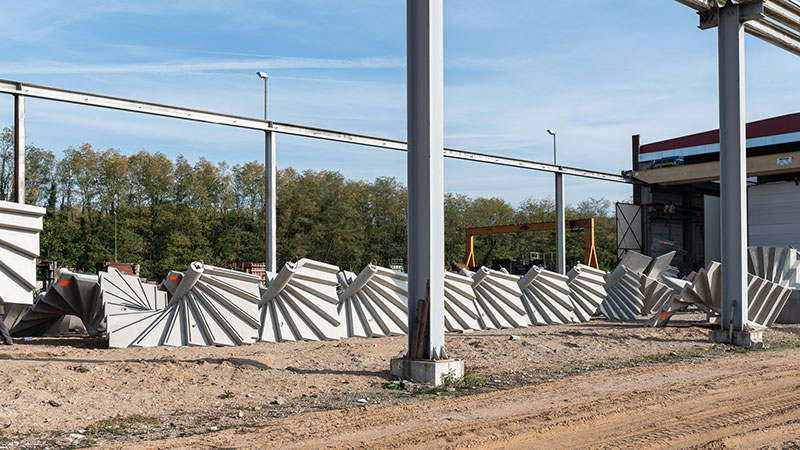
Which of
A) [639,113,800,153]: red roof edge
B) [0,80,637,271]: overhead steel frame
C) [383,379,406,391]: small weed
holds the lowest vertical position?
[383,379,406,391]: small weed

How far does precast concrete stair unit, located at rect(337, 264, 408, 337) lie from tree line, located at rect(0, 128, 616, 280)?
26.7 meters

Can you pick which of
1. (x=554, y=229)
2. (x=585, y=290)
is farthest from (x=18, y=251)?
(x=554, y=229)

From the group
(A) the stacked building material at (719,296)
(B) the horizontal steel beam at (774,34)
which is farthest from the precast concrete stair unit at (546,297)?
(B) the horizontal steel beam at (774,34)

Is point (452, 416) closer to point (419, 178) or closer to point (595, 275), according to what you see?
point (419, 178)

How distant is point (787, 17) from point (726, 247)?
15.8 ft

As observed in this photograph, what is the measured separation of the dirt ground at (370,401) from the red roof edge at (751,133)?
2491cm

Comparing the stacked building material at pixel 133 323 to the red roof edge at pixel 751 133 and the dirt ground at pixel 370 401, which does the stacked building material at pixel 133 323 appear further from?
the red roof edge at pixel 751 133

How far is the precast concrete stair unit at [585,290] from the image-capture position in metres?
16.9

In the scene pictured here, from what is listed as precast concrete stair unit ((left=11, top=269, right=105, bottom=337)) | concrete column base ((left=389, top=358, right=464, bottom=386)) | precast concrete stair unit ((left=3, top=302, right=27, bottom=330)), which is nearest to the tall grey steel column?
concrete column base ((left=389, top=358, right=464, bottom=386))

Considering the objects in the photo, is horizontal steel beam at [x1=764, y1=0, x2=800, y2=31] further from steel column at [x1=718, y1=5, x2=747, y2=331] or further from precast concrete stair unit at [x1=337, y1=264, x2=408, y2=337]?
precast concrete stair unit at [x1=337, y1=264, x2=408, y2=337]

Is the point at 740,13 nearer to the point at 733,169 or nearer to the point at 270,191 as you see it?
the point at 733,169

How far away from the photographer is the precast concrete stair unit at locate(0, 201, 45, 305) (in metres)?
4.68

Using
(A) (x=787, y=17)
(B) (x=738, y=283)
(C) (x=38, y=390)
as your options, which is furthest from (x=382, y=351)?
(A) (x=787, y=17)

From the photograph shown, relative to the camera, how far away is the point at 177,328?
10414mm
